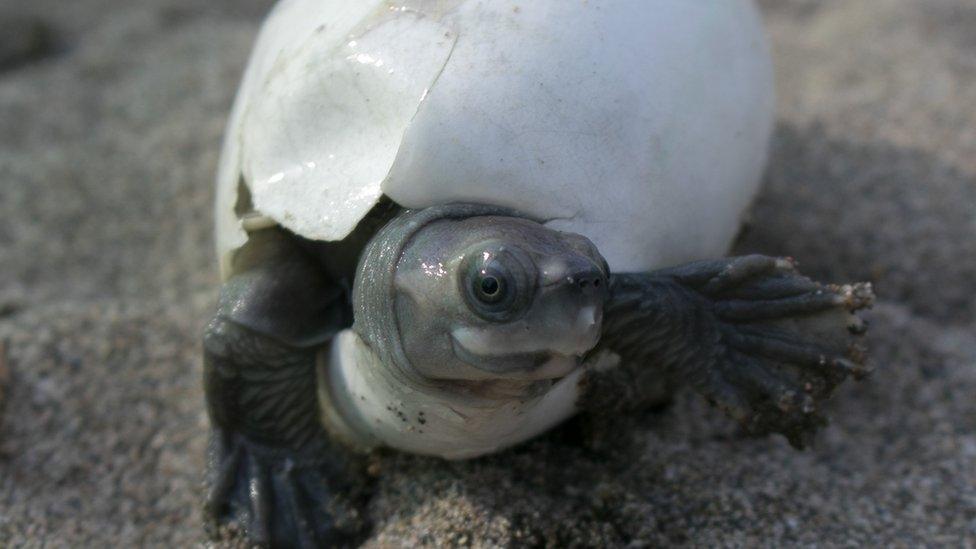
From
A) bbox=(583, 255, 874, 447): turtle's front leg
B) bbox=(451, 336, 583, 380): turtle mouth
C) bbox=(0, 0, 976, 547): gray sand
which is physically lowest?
bbox=(0, 0, 976, 547): gray sand

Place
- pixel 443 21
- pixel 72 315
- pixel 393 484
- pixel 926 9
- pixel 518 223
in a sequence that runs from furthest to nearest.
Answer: pixel 926 9 → pixel 72 315 → pixel 393 484 → pixel 443 21 → pixel 518 223

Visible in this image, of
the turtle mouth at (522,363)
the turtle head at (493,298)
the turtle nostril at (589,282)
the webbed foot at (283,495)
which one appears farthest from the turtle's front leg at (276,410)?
the turtle nostril at (589,282)

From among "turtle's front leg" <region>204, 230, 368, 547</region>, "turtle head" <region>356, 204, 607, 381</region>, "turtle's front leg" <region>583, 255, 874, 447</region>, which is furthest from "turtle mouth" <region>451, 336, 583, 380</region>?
"turtle's front leg" <region>204, 230, 368, 547</region>

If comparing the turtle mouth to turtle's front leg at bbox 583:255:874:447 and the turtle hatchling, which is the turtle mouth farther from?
turtle's front leg at bbox 583:255:874:447

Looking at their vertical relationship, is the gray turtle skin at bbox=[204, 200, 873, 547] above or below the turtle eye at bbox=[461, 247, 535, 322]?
below

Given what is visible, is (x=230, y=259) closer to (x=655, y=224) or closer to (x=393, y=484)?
(x=393, y=484)

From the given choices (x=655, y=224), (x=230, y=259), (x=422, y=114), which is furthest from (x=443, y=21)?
(x=230, y=259)

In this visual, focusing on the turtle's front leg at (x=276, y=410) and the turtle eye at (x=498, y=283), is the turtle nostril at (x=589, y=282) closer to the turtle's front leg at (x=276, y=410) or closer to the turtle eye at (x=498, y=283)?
the turtle eye at (x=498, y=283)

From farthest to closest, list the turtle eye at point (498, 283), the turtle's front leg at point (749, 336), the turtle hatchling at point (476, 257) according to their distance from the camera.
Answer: the turtle's front leg at point (749, 336) → the turtle hatchling at point (476, 257) → the turtle eye at point (498, 283)
